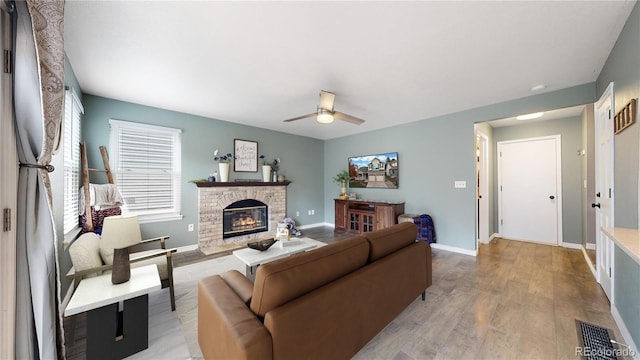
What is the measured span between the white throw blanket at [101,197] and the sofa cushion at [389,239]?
128 inches

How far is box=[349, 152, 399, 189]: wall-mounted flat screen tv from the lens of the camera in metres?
4.87

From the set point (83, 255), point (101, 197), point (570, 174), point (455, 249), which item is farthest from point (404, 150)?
point (101, 197)

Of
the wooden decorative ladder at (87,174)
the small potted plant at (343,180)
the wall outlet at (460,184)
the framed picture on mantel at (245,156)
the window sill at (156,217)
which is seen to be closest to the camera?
the wooden decorative ladder at (87,174)

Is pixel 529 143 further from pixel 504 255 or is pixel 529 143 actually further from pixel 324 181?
pixel 324 181

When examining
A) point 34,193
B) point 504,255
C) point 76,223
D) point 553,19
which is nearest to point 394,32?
point 553,19

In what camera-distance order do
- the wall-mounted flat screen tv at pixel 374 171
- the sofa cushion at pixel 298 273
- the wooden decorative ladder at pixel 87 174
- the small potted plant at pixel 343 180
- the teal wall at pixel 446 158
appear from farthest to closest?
the small potted plant at pixel 343 180 < the wall-mounted flat screen tv at pixel 374 171 < the teal wall at pixel 446 158 < the wooden decorative ladder at pixel 87 174 < the sofa cushion at pixel 298 273

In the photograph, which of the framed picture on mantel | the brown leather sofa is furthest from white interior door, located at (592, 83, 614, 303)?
the framed picture on mantel

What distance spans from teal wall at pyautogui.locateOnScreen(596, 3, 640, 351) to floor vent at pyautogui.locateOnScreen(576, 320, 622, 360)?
0.15 metres

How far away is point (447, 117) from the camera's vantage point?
4.04 metres

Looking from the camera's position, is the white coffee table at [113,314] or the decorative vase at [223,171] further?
the decorative vase at [223,171]

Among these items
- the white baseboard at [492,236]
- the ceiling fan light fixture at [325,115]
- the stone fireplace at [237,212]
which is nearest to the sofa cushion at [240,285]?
the ceiling fan light fixture at [325,115]

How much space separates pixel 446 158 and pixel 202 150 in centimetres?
451

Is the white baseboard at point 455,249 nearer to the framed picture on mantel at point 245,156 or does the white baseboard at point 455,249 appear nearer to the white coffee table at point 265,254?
the white coffee table at point 265,254

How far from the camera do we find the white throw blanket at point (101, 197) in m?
2.79
